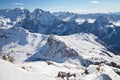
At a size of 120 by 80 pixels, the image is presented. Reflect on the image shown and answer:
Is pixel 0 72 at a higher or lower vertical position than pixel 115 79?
higher

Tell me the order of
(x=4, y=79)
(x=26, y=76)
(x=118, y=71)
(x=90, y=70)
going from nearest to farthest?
1. (x=4, y=79)
2. (x=26, y=76)
3. (x=90, y=70)
4. (x=118, y=71)

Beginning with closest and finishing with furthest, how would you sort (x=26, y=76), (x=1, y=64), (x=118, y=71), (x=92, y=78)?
(x=1, y=64)
(x=26, y=76)
(x=92, y=78)
(x=118, y=71)

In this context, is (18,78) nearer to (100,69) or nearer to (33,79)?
(33,79)

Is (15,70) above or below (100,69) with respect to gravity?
above

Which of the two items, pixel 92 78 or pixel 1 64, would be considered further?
pixel 92 78

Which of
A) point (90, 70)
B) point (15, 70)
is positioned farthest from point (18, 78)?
point (90, 70)

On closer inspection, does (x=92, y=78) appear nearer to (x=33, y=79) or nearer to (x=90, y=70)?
(x=90, y=70)

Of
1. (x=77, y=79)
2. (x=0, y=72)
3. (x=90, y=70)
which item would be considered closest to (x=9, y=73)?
(x=0, y=72)

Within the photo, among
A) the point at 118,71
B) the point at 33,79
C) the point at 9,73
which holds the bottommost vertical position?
the point at 118,71

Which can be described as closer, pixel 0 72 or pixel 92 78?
pixel 0 72

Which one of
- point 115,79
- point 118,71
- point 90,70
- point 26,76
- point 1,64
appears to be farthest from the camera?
point 118,71
